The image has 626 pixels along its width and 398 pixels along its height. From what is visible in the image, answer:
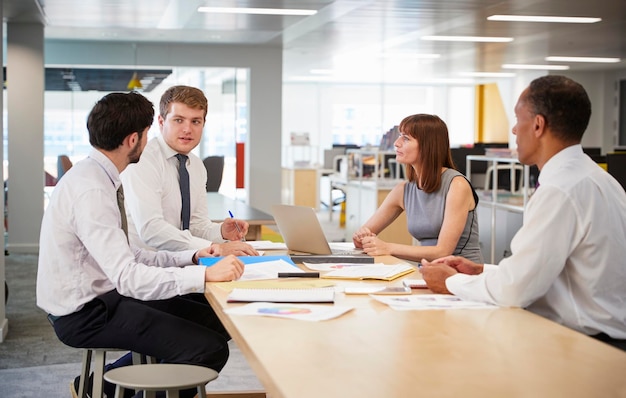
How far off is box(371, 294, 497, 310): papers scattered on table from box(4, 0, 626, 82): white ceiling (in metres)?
6.12

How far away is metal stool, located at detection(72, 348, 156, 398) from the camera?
111 inches

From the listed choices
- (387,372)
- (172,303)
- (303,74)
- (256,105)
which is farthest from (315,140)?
(387,372)

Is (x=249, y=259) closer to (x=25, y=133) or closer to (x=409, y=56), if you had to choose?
(x=25, y=133)

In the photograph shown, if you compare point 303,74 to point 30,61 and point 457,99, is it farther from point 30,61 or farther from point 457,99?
point 30,61

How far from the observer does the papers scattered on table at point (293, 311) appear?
7.34 feet

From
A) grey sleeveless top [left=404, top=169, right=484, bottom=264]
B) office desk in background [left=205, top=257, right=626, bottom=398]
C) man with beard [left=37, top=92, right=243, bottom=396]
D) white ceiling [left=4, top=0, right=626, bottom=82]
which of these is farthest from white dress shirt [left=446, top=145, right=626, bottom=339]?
white ceiling [left=4, top=0, right=626, bottom=82]

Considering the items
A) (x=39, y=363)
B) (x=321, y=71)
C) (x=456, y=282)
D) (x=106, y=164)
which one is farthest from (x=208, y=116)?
(x=456, y=282)

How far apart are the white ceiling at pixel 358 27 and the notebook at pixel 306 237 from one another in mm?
4938

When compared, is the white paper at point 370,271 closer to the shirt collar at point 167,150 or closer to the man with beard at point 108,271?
the man with beard at point 108,271

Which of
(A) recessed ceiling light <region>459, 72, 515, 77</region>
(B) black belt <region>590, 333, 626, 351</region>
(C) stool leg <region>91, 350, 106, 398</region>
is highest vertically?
(A) recessed ceiling light <region>459, 72, 515, 77</region>

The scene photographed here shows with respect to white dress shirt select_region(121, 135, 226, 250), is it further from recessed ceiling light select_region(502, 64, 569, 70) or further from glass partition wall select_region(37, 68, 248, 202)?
recessed ceiling light select_region(502, 64, 569, 70)

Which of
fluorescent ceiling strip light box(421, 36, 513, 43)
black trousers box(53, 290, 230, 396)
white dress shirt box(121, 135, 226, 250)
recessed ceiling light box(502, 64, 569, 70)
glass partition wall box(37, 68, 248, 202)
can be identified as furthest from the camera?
recessed ceiling light box(502, 64, 569, 70)

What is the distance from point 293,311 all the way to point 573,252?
2.60 ft

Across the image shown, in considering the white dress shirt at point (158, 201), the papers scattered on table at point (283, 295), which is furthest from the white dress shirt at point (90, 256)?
the white dress shirt at point (158, 201)
